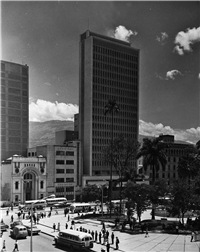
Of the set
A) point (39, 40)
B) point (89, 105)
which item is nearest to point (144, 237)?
point (39, 40)

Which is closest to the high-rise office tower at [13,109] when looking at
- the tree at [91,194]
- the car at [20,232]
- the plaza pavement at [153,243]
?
the tree at [91,194]

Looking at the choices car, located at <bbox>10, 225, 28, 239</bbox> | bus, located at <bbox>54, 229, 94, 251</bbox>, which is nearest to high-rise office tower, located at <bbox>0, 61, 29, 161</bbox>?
car, located at <bbox>10, 225, 28, 239</bbox>

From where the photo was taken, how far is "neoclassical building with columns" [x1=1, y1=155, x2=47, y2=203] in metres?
111

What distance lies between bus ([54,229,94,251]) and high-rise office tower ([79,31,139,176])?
323 ft

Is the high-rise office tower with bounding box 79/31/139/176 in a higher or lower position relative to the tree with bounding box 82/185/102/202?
higher

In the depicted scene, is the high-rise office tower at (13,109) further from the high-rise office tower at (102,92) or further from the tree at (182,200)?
the tree at (182,200)

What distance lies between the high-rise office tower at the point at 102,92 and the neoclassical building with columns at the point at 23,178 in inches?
1273

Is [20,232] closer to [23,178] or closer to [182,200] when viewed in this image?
[182,200]

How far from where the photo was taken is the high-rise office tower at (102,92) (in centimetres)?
15062

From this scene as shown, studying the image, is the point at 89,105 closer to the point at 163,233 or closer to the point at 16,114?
the point at 16,114

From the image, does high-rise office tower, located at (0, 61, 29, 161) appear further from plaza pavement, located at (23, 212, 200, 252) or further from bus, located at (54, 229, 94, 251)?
bus, located at (54, 229, 94, 251)

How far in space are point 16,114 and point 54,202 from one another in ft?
262

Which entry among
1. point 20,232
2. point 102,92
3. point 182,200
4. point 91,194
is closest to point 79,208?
point 91,194

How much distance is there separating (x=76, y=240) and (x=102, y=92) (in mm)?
113030
